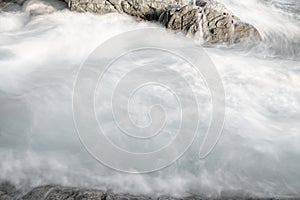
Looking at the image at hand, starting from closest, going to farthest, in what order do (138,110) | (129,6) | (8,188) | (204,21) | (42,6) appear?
(8,188)
(138,110)
(204,21)
(129,6)
(42,6)

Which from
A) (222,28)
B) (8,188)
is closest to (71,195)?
(8,188)

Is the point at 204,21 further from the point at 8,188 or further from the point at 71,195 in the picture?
the point at 8,188

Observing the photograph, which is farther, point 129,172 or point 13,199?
point 129,172

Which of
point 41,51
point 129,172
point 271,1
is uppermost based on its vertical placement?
point 271,1

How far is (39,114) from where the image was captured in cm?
646

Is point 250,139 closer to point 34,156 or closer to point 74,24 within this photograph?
point 34,156

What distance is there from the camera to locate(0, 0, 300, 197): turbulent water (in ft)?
16.4

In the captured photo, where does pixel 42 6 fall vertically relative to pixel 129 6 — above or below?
below

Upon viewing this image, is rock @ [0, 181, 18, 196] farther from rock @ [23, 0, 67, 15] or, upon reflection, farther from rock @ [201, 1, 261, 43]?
rock @ [23, 0, 67, 15]

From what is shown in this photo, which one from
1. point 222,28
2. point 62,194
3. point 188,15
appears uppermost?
point 188,15

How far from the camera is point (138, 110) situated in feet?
22.4

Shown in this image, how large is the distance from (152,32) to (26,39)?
3772mm

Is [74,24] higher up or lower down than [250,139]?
higher up

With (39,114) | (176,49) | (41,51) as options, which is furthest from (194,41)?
(39,114)
